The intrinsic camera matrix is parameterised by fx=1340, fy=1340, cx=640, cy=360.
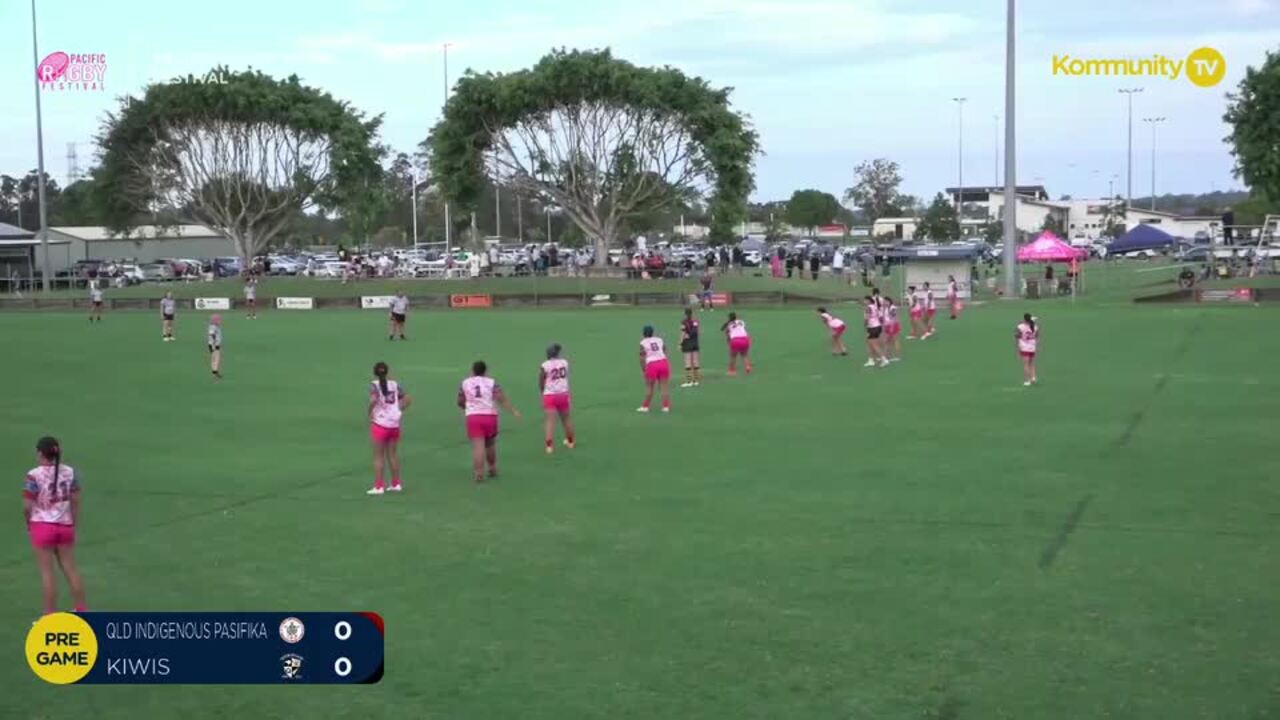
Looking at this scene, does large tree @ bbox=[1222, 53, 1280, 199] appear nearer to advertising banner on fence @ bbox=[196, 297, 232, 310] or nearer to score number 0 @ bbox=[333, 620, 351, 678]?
advertising banner on fence @ bbox=[196, 297, 232, 310]

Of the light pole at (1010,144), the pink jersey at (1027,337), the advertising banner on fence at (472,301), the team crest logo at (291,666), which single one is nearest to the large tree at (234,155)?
the advertising banner on fence at (472,301)

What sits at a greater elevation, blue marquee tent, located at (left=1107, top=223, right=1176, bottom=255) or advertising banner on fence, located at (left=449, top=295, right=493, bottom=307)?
blue marquee tent, located at (left=1107, top=223, right=1176, bottom=255)

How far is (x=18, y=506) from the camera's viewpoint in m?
16.6

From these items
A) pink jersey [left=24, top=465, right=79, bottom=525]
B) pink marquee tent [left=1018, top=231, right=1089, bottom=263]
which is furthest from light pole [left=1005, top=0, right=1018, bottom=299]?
pink jersey [left=24, top=465, right=79, bottom=525]

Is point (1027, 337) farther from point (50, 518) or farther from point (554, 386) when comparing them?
point (50, 518)

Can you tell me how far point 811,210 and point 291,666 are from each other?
442ft

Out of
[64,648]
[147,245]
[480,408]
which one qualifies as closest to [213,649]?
[64,648]

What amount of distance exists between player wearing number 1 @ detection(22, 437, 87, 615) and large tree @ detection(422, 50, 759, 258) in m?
60.1

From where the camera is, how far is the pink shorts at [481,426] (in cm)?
1742

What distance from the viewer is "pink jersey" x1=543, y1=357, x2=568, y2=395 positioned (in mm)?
19359

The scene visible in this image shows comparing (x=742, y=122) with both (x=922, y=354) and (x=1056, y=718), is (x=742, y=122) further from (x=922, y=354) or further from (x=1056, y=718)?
(x=1056, y=718)

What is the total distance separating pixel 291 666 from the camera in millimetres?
8781

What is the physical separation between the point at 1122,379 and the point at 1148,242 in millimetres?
50129

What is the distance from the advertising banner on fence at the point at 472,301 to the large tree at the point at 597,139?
1088 cm
